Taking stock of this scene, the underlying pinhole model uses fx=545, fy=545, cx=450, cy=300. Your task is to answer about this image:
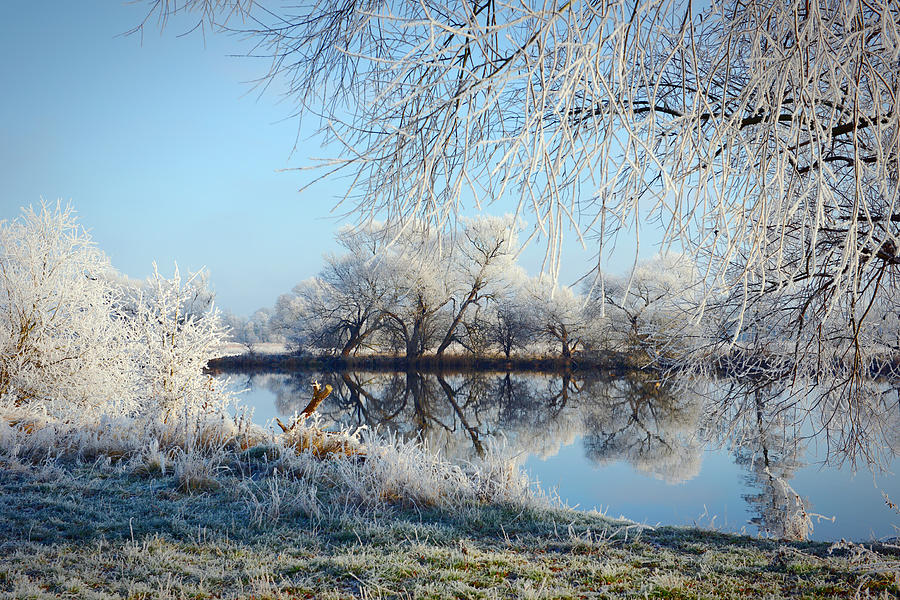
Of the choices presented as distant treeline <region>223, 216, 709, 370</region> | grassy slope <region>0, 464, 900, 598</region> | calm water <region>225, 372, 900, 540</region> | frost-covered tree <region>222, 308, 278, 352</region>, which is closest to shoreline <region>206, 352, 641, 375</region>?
distant treeline <region>223, 216, 709, 370</region>

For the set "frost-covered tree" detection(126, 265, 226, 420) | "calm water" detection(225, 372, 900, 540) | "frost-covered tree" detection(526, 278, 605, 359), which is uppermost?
"frost-covered tree" detection(526, 278, 605, 359)

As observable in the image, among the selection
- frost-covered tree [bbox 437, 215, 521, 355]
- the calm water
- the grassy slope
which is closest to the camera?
the grassy slope

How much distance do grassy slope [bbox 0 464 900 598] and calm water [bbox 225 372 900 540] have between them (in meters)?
1.11

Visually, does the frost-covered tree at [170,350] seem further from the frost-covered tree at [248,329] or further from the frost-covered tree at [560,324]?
the frost-covered tree at [248,329]

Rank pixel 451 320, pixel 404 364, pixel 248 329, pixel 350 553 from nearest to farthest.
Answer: pixel 350 553 → pixel 404 364 → pixel 451 320 → pixel 248 329

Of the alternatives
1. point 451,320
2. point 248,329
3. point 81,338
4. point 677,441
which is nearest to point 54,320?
point 81,338

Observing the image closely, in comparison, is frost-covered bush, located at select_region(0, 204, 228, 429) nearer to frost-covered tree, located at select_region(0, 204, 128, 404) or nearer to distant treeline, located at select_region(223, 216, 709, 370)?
frost-covered tree, located at select_region(0, 204, 128, 404)

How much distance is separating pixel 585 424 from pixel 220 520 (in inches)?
457

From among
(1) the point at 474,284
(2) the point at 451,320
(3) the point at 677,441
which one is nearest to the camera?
(3) the point at 677,441

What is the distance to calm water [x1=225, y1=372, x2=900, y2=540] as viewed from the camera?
18.6 ft

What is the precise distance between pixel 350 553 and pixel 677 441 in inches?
411

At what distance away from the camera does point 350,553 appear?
3.81 m

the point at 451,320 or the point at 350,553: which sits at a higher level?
the point at 451,320

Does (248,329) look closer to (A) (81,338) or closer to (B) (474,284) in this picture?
(B) (474,284)
